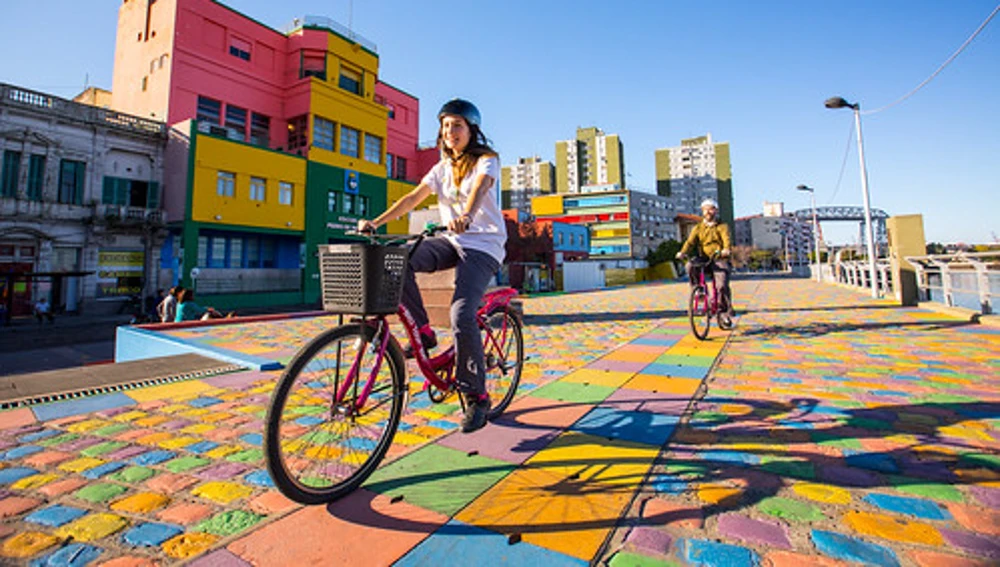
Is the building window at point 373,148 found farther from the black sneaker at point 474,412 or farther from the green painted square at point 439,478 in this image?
the green painted square at point 439,478

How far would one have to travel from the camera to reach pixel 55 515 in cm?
178

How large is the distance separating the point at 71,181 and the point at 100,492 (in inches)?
1145

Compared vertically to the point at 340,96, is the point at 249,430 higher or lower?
lower

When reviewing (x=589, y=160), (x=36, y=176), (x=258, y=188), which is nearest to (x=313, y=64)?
(x=258, y=188)

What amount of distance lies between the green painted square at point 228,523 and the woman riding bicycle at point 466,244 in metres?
1.08

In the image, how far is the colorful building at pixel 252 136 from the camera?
23.6 m

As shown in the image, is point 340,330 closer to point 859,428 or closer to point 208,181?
point 859,428

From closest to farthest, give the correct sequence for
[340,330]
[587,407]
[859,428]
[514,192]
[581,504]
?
[581,504] < [340,330] < [859,428] < [587,407] < [514,192]

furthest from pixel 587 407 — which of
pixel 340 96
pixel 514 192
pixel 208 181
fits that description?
pixel 514 192

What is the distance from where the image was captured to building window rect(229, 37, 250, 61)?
86.4 feet

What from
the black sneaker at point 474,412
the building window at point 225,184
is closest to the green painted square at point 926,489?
the black sneaker at point 474,412

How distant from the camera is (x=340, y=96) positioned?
29.0 metres

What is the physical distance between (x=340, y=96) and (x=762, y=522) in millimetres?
32838

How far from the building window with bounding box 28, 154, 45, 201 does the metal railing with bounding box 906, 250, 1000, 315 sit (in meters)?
33.8
